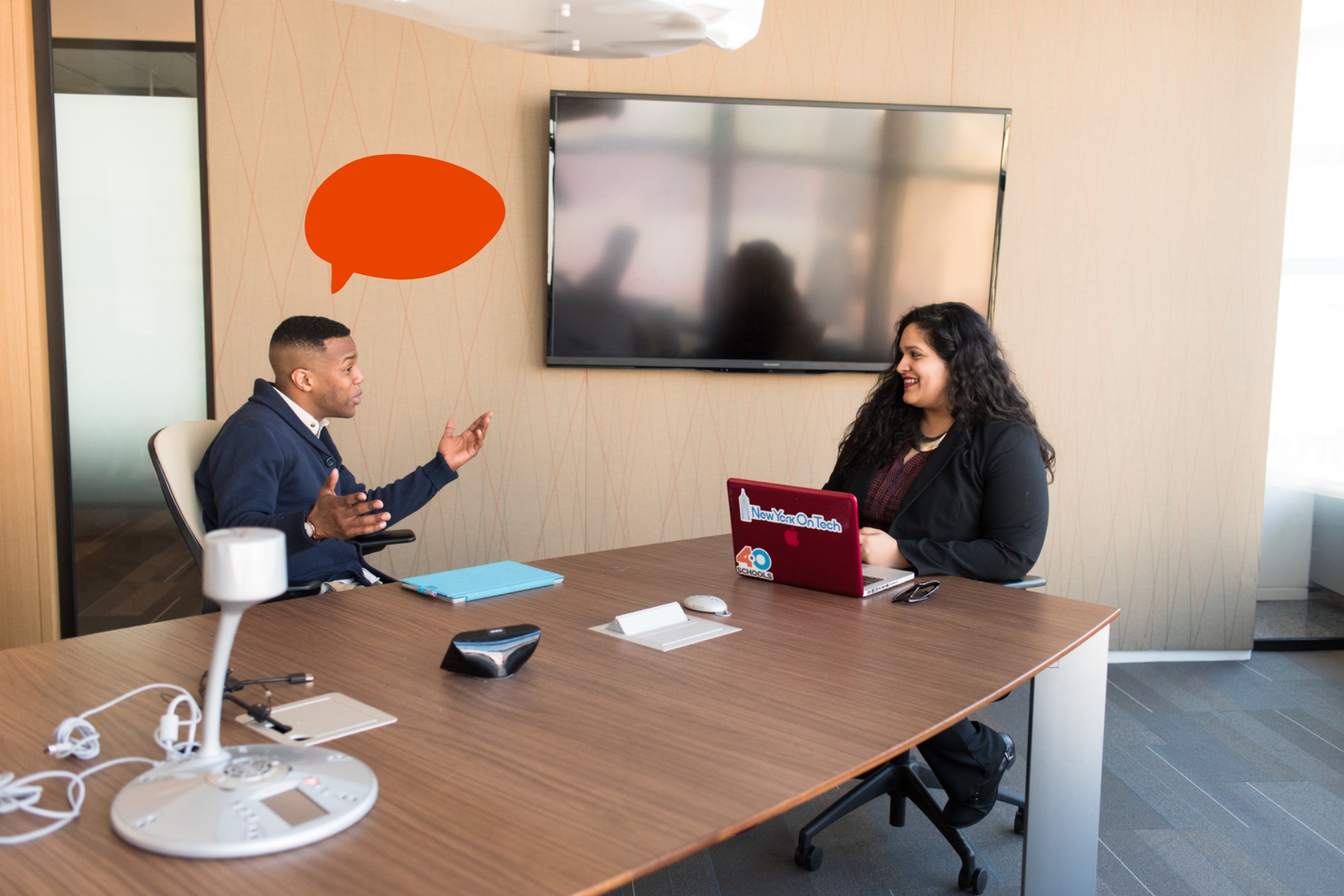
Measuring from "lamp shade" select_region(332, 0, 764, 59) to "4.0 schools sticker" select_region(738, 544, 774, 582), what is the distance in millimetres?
992

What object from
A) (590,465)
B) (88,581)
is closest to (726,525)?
(590,465)

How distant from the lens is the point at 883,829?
245 cm

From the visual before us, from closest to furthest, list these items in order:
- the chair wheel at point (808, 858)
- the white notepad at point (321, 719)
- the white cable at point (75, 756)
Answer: the white cable at point (75, 756) → the white notepad at point (321, 719) → the chair wheel at point (808, 858)

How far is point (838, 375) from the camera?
377cm

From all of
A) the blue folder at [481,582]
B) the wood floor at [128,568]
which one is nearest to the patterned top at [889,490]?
the blue folder at [481,582]

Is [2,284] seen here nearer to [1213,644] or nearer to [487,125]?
[487,125]

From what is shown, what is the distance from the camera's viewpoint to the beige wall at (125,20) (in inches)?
129

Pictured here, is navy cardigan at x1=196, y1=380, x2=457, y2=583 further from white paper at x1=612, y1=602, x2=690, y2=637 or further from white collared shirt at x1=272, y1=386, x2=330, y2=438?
white paper at x1=612, y1=602, x2=690, y2=637

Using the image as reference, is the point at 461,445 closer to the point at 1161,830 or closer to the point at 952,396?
the point at 952,396

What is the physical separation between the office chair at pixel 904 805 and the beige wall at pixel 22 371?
109 inches

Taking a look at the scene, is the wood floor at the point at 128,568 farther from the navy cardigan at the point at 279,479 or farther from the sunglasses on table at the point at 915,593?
the sunglasses on table at the point at 915,593

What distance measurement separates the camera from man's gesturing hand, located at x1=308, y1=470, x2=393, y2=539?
1.71m

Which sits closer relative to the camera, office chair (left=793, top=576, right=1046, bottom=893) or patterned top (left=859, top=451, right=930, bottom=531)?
office chair (left=793, top=576, right=1046, bottom=893)

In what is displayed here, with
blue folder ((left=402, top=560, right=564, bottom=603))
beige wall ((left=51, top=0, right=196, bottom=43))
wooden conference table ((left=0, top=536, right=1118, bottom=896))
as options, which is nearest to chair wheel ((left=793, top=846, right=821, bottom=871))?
wooden conference table ((left=0, top=536, right=1118, bottom=896))
